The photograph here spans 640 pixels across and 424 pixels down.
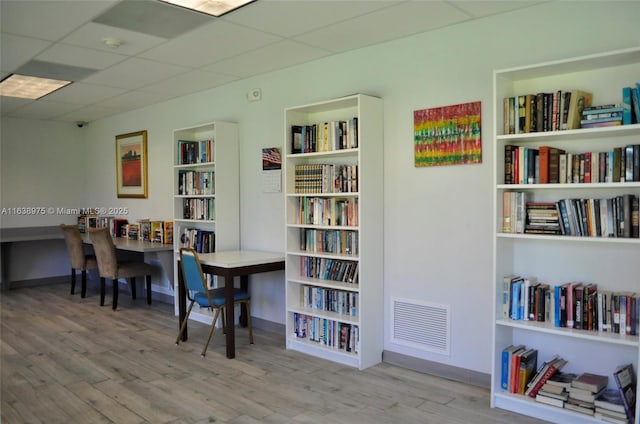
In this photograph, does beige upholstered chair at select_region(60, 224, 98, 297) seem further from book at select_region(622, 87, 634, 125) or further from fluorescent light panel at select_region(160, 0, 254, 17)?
book at select_region(622, 87, 634, 125)

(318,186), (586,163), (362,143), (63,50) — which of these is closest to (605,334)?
(586,163)

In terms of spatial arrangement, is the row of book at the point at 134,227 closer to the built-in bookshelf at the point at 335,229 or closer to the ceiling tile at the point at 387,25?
the built-in bookshelf at the point at 335,229

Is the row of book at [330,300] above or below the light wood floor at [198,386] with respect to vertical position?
above

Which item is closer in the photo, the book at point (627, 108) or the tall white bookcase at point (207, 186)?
the book at point (627, 108)

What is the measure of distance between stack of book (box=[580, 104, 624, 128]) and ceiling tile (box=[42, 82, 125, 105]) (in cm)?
478

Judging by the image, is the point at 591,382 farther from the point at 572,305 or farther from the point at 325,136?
the point at 325,136

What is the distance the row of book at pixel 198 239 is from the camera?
5.45m

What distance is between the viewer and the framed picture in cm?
696

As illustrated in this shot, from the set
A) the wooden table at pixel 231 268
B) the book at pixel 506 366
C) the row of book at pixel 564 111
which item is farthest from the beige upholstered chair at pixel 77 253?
the row of book at pixel 564 111

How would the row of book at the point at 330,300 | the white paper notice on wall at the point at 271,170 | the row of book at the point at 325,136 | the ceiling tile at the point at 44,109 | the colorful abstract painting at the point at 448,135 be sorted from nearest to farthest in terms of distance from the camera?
1. the colorful abstract painting at the point at 448,135
2. the row of book at the point at 325,136
3. the row of book at the point at 330,300
4. the white paper notice on wall at the point at 271,170
5. the ceiling tile at the point at 44,109

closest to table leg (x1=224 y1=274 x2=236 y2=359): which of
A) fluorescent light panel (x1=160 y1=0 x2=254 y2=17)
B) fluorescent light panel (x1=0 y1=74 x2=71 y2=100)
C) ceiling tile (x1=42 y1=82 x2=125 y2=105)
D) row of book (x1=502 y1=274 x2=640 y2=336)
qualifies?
fluorescent light panel (x1=160 y1=0 x2=254 y2=17)

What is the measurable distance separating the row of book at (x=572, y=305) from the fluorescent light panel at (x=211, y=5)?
2.48 m

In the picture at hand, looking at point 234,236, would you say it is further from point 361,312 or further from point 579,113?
point 579,113

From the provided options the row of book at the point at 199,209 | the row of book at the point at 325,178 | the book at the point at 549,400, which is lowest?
the book at the point at 549,400
